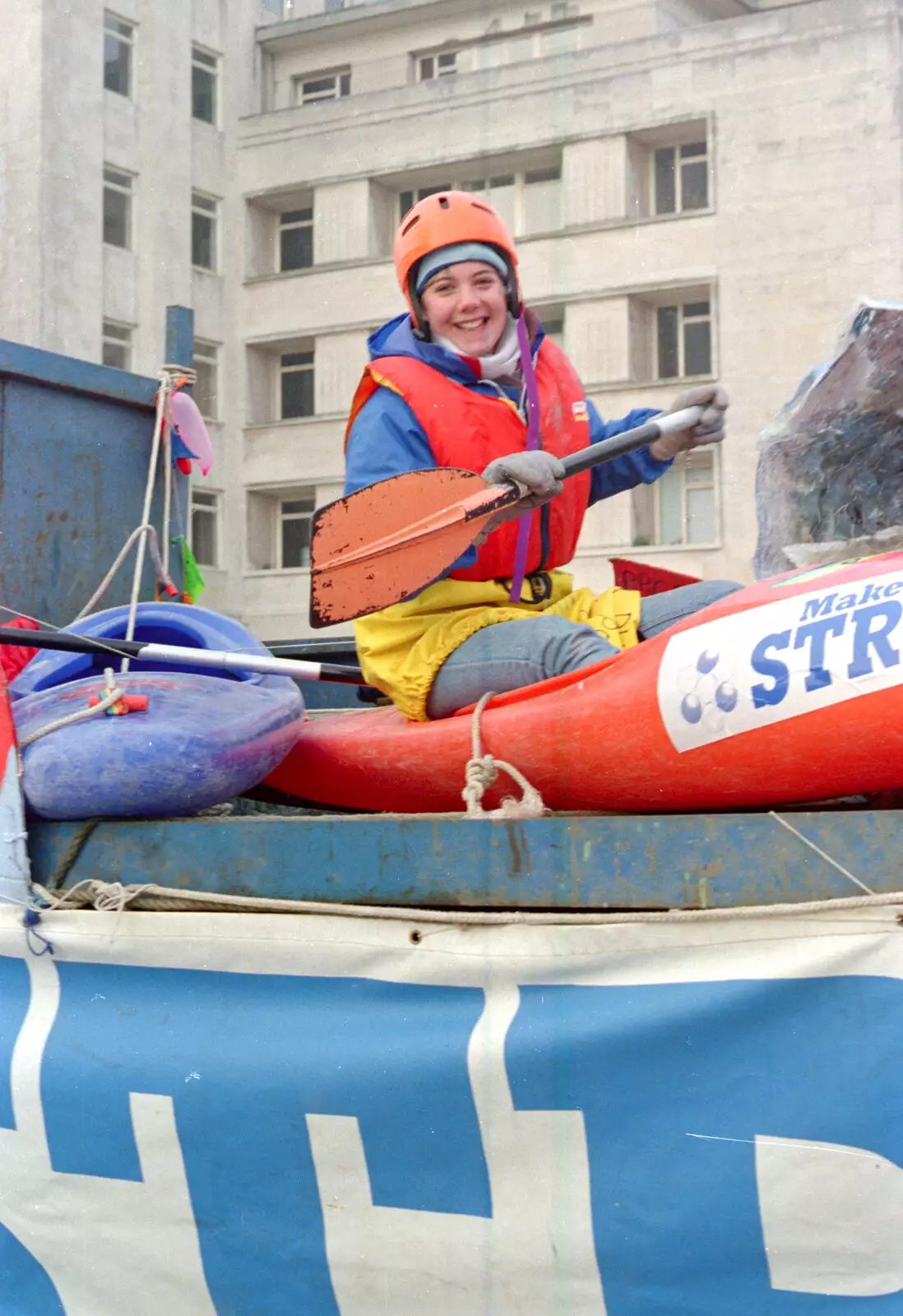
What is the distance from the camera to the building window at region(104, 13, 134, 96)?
13.4ft

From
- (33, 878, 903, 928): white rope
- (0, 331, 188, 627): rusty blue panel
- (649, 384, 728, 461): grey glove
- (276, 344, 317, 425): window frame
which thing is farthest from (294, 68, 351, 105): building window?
(33, 878, 903, 928): white rope

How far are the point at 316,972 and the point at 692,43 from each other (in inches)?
136

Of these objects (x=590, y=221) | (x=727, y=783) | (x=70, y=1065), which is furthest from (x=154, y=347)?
(x=727, y=783)

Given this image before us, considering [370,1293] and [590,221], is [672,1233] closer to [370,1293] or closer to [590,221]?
[370,1293]

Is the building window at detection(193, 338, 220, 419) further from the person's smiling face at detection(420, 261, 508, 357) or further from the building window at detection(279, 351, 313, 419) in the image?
the person's smiling face at detection(420, 261, 508, 357)

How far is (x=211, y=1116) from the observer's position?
191 cm

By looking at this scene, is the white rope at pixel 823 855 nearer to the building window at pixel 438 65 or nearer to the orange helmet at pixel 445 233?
the orange helmet at pixel 445 233

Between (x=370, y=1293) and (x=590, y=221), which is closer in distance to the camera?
(x=370, y=1293)

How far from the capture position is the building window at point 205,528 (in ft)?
13.0

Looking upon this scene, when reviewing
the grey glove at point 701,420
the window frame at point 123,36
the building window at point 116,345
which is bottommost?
the grey glove at point 701,420

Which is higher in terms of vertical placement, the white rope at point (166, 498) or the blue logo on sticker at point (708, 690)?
the white rope at point (166, 498)

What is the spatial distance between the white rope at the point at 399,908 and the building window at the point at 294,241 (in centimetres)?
218

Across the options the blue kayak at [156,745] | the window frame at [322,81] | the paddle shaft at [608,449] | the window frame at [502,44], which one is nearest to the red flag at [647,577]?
the paddle shaft at [608,449]

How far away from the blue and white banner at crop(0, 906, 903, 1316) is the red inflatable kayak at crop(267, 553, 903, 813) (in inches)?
8.5
